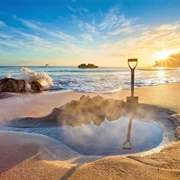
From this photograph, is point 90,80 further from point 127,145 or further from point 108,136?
point 127,145

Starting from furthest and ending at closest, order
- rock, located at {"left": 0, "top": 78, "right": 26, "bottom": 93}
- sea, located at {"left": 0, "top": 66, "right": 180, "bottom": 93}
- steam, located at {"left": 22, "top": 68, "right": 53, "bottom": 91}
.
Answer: steam, located at {"left": 22, "top": 68, "right": 53, "bottom": 91}, sea, located at {"left": 0, "top": 66, "right": 180, "bottom": 93}, rock, located at {"left": 0, "top": 78, "right": 26, "bottom": 93}

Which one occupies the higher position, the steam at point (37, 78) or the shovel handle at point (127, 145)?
the steam at point (37, 78)

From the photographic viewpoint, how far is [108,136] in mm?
3746

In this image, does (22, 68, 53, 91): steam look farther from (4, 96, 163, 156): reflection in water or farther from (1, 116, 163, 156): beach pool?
(1, 116, 163, 156): beach pool

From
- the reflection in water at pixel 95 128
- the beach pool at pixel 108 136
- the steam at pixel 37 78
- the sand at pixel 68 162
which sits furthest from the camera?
the steam at pixel 37 78

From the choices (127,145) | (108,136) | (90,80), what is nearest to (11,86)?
(108,136)

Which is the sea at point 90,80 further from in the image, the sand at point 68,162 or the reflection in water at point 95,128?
the sand at point 68,162

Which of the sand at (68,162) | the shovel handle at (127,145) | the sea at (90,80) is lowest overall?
the shovel handle at (127,145)

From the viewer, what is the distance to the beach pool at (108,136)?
3.17m

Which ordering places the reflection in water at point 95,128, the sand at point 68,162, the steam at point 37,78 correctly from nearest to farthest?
the sand at point 68,162, the reflection in water at point 95,128, the steam at point 37,78

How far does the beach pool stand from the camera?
10.4 feet

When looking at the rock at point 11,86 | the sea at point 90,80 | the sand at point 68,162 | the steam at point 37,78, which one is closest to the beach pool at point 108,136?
the sand at point 68,162

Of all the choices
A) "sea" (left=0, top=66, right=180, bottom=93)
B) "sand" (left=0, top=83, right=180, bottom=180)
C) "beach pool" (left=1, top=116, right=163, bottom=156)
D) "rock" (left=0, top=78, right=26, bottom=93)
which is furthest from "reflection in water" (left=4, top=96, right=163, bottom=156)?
"rock" (left=0, top=78, right=26, bottom=93)

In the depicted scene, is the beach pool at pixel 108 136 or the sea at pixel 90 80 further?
the sea at pixel 90 80
